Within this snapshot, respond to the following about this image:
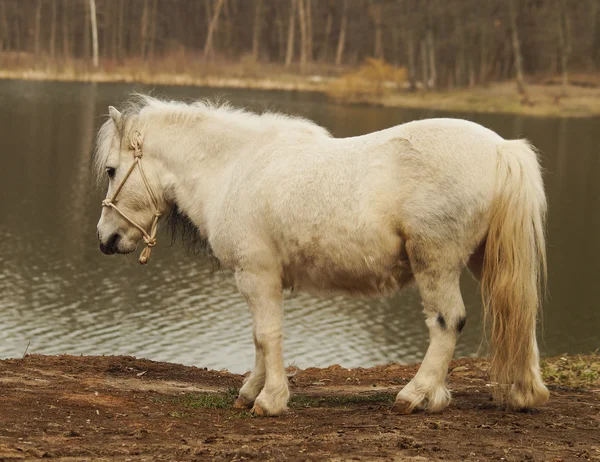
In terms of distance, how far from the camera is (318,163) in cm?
540

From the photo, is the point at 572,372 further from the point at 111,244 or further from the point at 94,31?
the point at 94,31

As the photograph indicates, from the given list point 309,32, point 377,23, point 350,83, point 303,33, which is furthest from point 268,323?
point 309,32

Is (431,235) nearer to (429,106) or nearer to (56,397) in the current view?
(56,397)

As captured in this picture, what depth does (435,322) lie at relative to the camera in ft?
17.1

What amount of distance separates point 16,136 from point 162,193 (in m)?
25.2

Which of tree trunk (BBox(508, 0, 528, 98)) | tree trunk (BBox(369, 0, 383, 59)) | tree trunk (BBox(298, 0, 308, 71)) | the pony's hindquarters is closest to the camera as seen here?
the pony's hindquarters

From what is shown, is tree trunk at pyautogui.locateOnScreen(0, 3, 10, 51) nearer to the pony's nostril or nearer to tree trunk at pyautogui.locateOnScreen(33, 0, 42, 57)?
tree trunk at pyautogui.locateOnScreen(33, 0, 42, 57)

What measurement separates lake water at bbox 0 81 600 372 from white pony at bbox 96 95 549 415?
111cm

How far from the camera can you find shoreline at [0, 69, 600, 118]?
161 ft

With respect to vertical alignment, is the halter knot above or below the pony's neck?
below

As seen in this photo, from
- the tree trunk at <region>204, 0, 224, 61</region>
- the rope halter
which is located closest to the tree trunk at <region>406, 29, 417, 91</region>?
the tree trunk at <region>204, 0, 224, 61</region>

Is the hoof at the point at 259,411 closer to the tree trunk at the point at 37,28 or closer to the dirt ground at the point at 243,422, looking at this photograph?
the dirt ground at the point at 243,422

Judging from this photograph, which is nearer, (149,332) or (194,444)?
Result: (194,444)

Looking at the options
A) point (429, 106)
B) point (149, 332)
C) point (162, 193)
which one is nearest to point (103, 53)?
point (429, 106)
